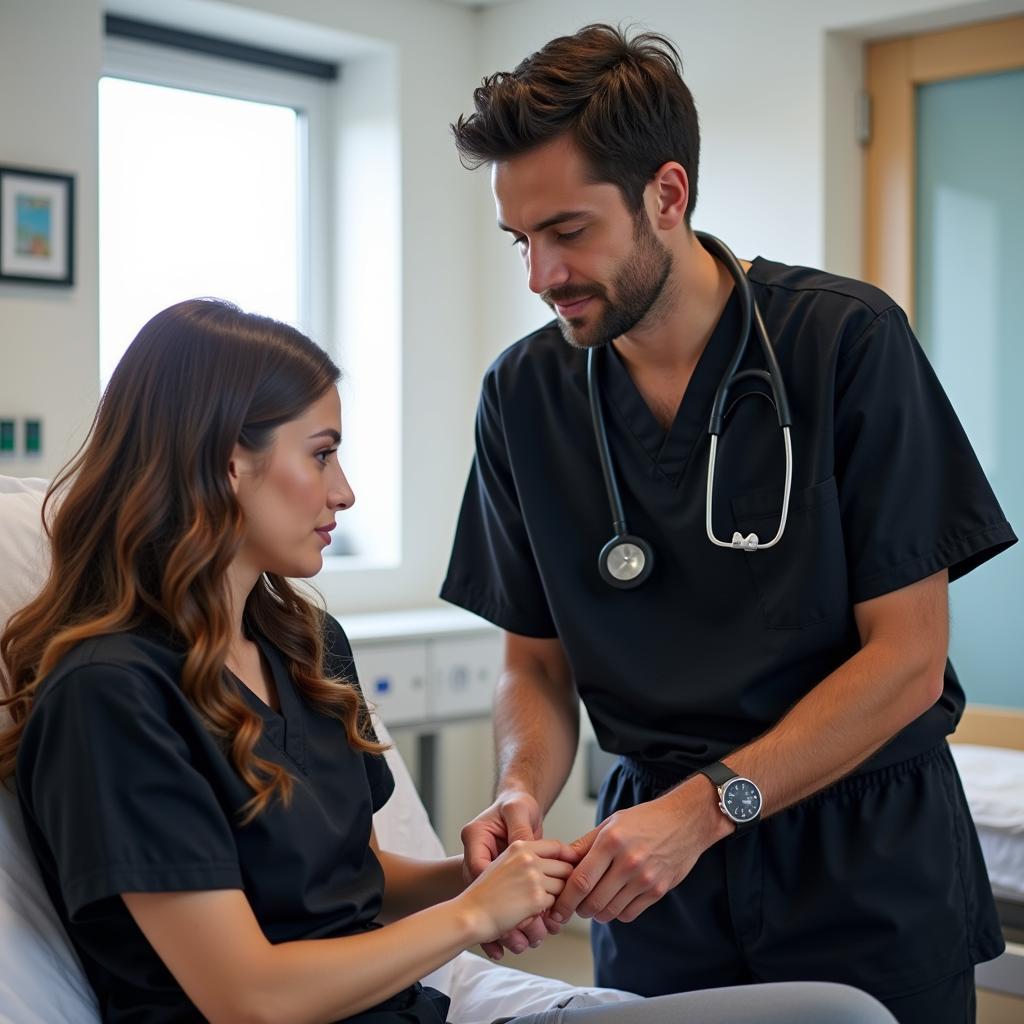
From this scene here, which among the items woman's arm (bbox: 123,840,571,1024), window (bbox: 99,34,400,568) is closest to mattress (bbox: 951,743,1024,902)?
woman's arm (bbox: 123,840,571,1024)

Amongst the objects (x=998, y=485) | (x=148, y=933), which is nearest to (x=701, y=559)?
(x=148, y=933)

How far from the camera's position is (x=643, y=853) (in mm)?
1313

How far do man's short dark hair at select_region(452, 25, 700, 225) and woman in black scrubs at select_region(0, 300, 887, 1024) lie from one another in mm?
327

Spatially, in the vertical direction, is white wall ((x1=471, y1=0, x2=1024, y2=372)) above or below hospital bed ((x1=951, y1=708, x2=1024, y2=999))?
above

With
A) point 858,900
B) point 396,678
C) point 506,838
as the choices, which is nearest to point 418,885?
point 506,838

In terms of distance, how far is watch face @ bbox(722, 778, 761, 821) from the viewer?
1.35 meters

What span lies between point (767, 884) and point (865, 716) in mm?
224

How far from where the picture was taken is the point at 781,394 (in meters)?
1.46

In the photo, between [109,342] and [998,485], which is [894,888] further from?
[109,342]

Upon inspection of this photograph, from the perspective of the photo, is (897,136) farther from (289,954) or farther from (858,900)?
(289,954)

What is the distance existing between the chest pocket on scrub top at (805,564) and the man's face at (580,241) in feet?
0.88

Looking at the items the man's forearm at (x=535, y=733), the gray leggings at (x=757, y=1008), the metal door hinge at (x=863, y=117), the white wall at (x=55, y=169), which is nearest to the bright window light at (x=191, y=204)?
the white wall at (x=55, y=169)

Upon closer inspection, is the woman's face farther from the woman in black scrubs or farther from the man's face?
the man's face

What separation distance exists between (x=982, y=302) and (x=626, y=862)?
2019mm
